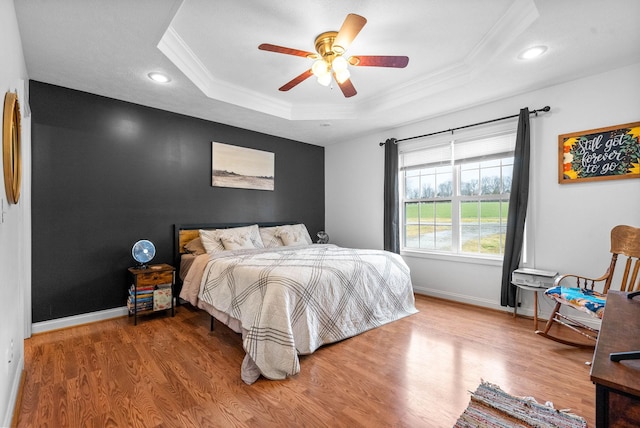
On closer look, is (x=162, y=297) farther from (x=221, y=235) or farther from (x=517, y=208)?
(x=517, y=208)

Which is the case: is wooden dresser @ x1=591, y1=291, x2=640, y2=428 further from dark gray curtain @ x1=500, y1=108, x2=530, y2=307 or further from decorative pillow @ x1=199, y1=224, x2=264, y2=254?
decorative pillow @ x1=199, y1=224, x2=264, y2=254

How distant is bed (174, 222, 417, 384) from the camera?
6.93ft

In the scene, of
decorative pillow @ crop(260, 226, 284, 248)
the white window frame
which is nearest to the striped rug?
the white window frame

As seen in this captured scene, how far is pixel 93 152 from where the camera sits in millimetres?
3145

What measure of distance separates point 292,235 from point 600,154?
3.59 m

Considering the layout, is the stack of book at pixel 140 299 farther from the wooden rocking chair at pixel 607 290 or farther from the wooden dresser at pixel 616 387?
the wooden rocking chair at pixel 607 290

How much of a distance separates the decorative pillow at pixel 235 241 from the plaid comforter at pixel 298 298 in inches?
9.2

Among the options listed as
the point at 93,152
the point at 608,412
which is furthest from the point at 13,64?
the point at 608,412

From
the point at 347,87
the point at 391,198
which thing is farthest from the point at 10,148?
the point at 391,198

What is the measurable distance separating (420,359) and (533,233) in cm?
200

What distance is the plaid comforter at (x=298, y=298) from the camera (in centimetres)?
210

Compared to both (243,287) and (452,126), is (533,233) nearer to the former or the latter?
(452,126)

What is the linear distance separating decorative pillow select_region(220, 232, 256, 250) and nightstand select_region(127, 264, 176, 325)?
0.67 meters

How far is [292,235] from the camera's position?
4438 millimetres
